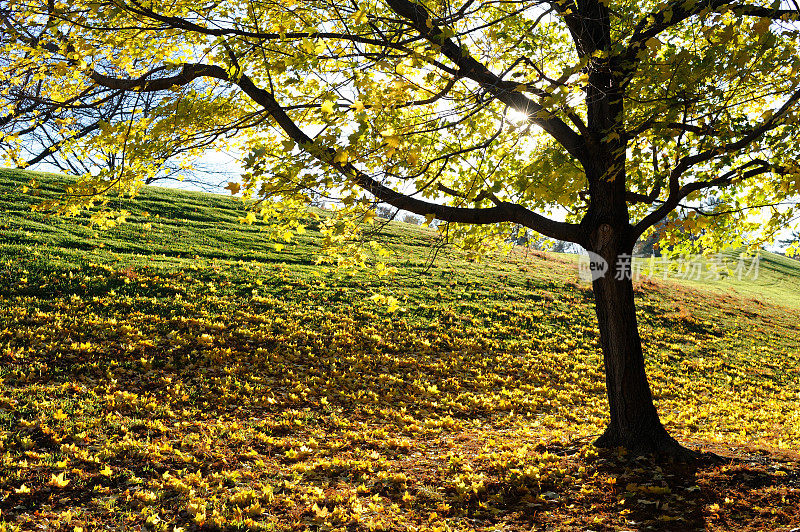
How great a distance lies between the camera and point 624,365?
6445 millimetres

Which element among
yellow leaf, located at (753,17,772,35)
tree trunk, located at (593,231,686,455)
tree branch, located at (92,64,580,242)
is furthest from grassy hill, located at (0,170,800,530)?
yellow leaf, located at (753,17,772,35)

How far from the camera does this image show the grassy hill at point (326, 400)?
4.83 meters

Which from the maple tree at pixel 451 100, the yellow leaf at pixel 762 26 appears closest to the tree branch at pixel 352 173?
the maple tree at pixel 451 100

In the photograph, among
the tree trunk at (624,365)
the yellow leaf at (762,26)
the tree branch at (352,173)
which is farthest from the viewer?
the tree trunk at (624,365)

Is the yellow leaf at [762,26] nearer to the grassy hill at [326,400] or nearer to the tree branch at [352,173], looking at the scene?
the tree branch at [352,173]

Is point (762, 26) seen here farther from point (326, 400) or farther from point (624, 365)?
point (326, 400)

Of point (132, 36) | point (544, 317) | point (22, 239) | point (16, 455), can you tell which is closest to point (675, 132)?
point (132, 36)

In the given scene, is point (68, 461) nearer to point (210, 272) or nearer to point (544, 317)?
point (210, 272)

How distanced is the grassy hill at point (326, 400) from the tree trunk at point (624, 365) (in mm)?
472

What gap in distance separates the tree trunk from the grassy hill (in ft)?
1.55

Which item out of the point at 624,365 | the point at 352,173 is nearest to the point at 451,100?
the point at 352,173

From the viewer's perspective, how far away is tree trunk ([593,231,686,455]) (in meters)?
6.37

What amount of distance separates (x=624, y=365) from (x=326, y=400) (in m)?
4.68

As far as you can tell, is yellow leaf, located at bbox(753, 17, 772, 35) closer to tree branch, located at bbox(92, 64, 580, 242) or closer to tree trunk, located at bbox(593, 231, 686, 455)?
tree trunk, located at bbox(593, 231, 686, 455)
